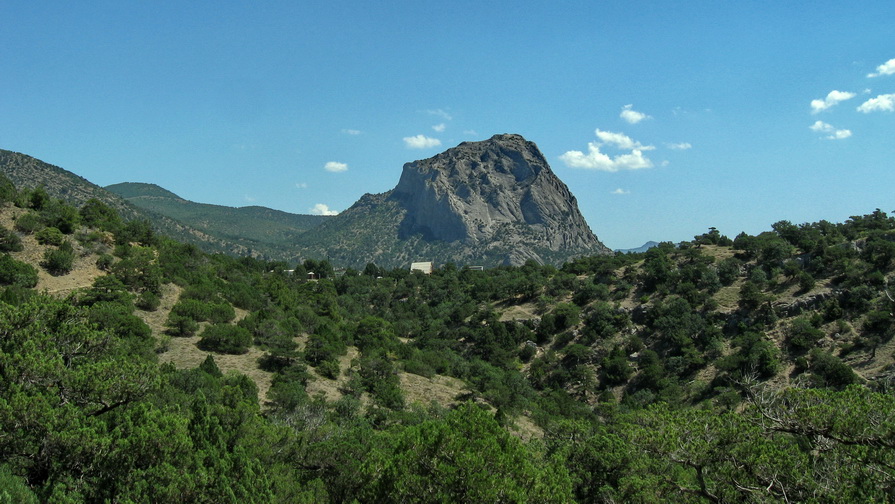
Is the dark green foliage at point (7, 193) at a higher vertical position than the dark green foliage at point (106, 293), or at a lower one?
higher

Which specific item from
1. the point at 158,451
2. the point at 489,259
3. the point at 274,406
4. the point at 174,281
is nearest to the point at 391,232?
the point at 489,259

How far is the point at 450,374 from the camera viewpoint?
40.7 m

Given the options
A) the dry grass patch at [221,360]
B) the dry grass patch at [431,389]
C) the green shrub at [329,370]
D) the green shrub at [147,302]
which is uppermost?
the green shrub at [147,302]

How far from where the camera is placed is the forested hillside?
958 cm

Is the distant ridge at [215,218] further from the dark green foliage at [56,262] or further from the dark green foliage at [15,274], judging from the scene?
the dark green foliage at [15,274]

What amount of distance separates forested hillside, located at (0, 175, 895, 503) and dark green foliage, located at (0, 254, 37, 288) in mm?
139

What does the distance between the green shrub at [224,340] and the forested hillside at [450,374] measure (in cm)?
15

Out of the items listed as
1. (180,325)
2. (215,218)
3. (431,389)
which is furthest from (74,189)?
(431,389)

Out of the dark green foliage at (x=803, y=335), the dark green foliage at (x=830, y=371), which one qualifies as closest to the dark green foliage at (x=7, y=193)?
the dark green foliage at (x=830, y=371)

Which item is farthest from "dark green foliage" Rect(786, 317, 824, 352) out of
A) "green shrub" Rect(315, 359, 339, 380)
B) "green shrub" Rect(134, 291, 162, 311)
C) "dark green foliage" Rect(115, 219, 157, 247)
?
"dark green foliage" Rect(115, 219, 157, 247)

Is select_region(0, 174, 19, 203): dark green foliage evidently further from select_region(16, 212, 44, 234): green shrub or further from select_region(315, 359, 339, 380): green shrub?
select_region(315, 359, 339, 380): green shrub

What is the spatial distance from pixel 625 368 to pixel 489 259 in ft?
436

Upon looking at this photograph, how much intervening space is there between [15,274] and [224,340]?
12.0 m

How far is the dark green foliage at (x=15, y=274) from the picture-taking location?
28.3 meters
